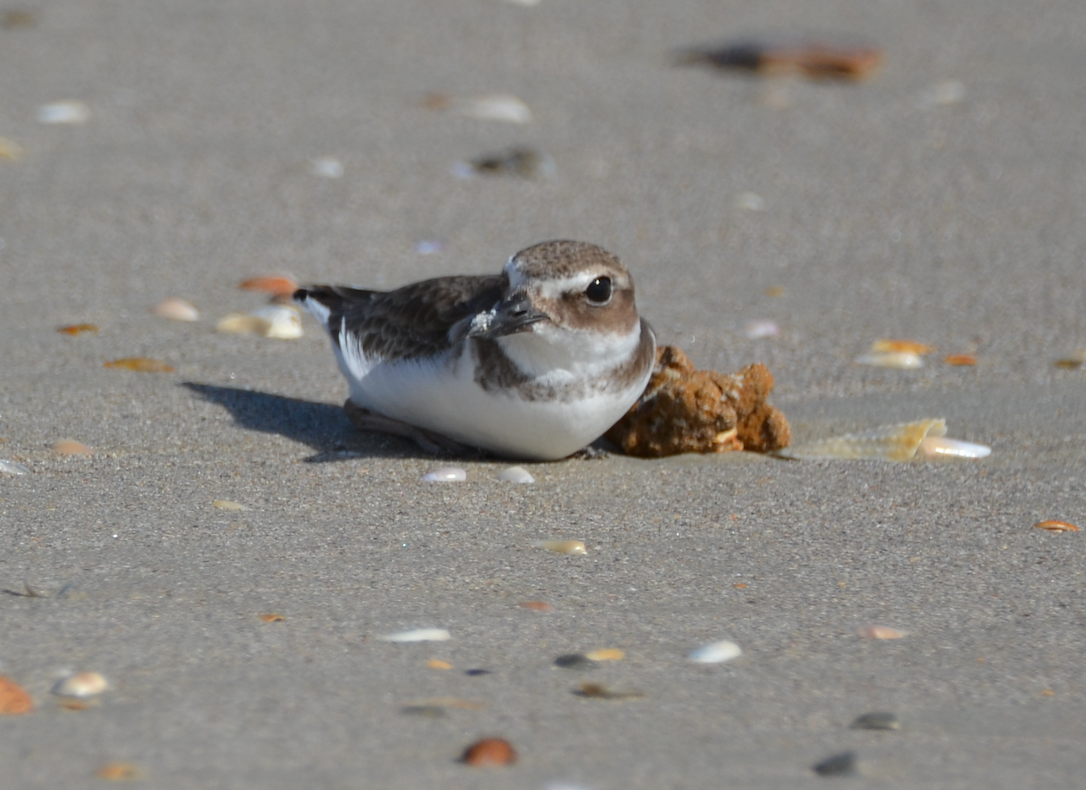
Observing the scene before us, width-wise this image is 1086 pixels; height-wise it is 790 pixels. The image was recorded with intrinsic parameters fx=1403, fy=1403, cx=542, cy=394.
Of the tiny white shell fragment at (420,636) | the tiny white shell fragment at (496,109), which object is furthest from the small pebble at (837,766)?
the tiny white shell fragment at (496,109)

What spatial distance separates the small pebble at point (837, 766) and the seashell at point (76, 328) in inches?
126

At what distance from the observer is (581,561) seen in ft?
9.93

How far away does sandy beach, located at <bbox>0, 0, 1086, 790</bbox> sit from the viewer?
2258 mm

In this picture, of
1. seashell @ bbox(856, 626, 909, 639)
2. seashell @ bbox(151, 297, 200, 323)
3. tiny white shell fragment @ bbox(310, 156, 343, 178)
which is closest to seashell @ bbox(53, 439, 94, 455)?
seashell @ bbox(151, 297, 200, 323)

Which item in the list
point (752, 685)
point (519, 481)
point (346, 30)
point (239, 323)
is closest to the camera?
point (752, 685)

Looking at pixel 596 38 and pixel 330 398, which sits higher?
pixel 596 38

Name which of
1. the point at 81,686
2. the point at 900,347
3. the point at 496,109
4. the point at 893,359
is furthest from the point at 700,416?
the point at 496,109

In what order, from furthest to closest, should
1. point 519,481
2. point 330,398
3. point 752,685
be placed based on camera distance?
point 330,398 → point 519,481 → point 752,685

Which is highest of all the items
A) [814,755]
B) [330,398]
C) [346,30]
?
[346,30]

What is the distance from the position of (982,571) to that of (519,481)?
3.77 feet

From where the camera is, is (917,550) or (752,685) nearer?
(752,685)

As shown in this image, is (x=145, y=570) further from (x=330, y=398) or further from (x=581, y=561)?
(x=330, y=398)

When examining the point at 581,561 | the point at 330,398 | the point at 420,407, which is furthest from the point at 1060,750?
the point at 330,398

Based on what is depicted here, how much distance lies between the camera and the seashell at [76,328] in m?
4.57
